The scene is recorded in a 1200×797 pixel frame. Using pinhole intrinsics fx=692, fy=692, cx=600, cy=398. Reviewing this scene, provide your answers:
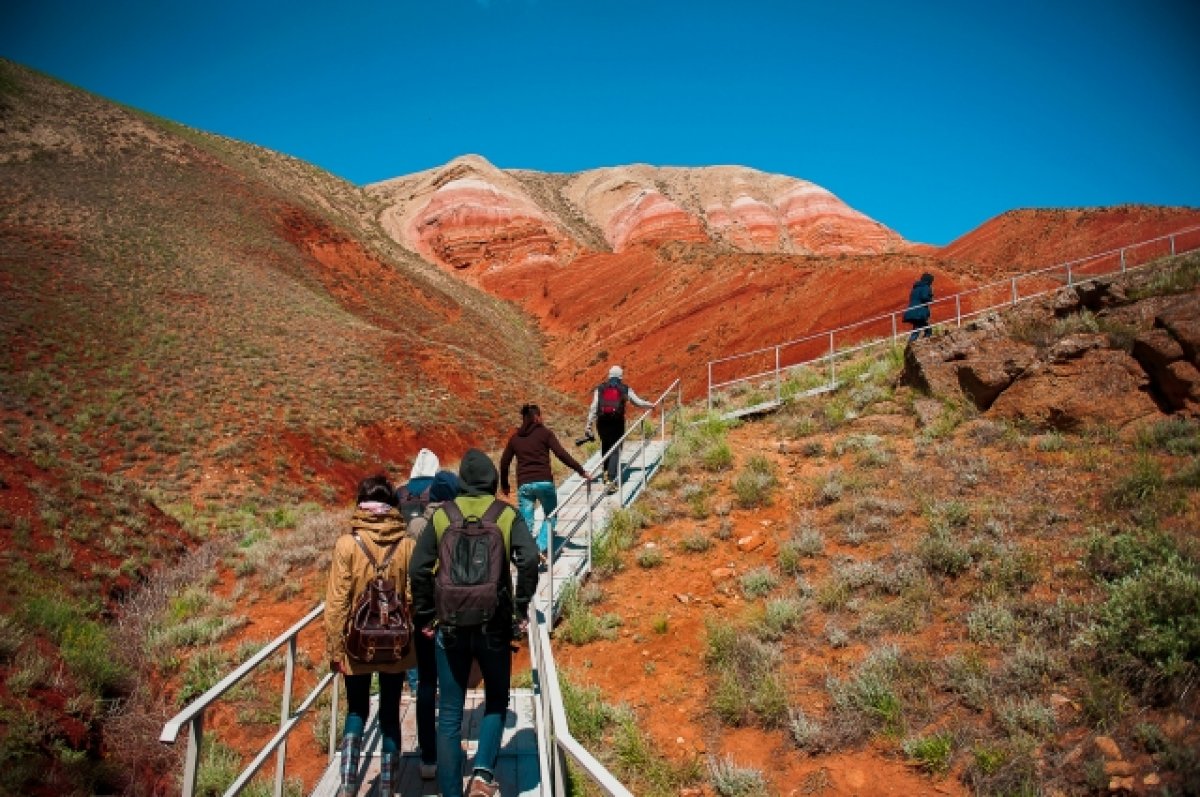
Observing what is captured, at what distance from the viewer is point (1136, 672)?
457 cm

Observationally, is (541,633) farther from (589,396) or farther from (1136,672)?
(589,396)

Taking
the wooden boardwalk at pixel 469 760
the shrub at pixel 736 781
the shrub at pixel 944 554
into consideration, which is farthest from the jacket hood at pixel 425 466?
the shrub at pixel 944 554

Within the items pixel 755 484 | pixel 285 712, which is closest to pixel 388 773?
pixel 285 712

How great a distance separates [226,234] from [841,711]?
151 feet

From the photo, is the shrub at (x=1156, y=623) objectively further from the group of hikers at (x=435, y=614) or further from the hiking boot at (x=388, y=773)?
the hiking boot at (x=388, y=773)

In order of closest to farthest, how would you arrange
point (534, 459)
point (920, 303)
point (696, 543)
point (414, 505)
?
point (414, 505) → point (534, 459) → point (696, 543) → point (920, 303)

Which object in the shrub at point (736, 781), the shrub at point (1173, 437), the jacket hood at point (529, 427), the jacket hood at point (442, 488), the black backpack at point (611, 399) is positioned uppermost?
the black backpack at point (611, 399)

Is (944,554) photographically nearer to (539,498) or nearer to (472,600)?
(539,498)

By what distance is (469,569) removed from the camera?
393 cm

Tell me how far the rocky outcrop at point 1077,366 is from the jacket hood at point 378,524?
883 cm

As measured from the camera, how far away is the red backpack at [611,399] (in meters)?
9.63

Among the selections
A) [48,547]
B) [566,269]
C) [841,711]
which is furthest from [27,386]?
[566,269]

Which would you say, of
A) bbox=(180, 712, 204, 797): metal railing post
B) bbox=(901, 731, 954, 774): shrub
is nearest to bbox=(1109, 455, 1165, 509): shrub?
bbox=(901, 731, 954, 774): shrub

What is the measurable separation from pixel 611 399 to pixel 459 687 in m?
5.88
